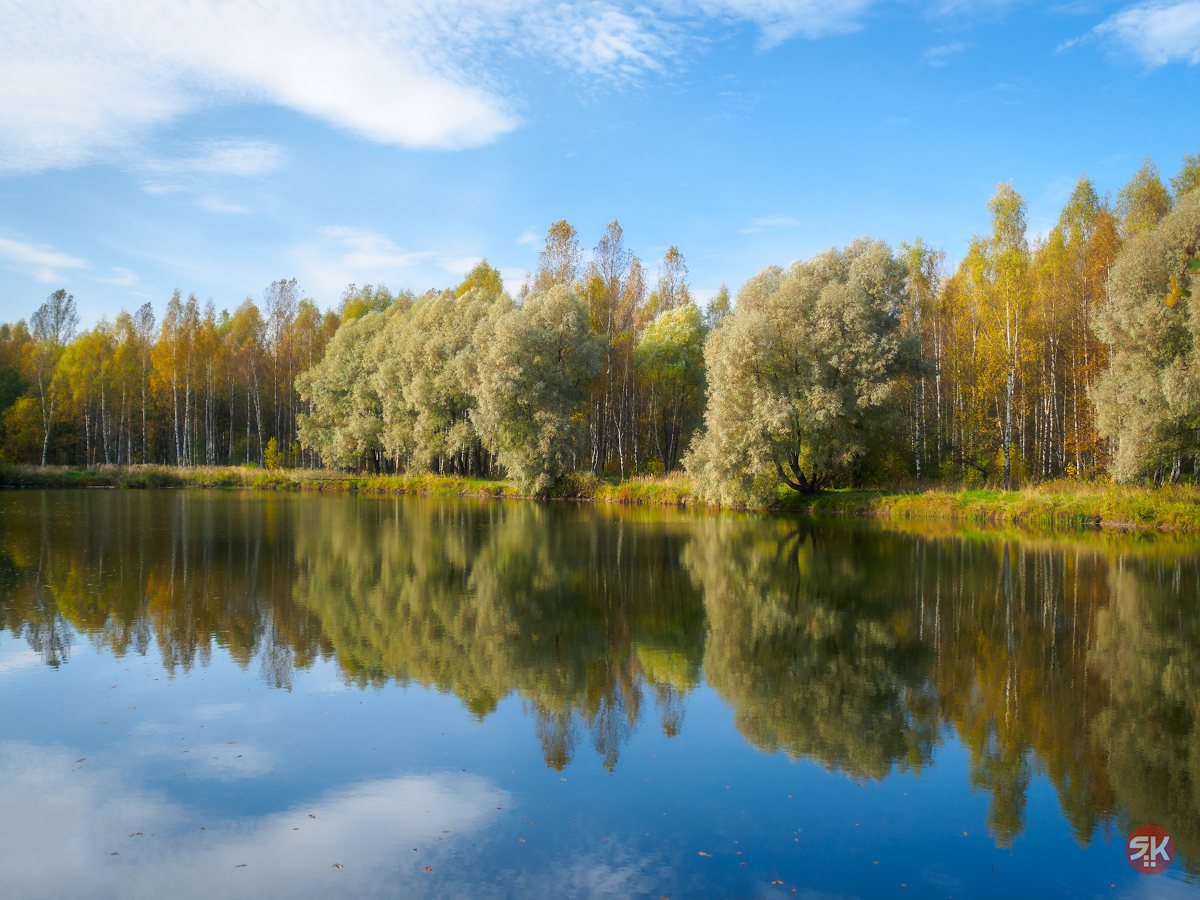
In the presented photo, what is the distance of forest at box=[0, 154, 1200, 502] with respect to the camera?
29.9 m

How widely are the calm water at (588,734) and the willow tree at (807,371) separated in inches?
723

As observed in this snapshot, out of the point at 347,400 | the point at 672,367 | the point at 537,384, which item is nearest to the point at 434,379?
the point at 537,384

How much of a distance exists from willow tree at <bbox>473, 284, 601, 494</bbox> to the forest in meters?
0.14

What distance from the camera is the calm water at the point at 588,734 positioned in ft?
17.6

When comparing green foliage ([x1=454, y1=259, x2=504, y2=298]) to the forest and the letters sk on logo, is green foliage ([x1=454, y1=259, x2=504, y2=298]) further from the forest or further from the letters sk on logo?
the letters sk on logo

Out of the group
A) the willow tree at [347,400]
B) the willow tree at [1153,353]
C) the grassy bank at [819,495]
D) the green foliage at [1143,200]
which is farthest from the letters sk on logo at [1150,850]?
the willow tree at [347,400]

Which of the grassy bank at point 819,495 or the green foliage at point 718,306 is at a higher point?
the green foliage at point 718,306

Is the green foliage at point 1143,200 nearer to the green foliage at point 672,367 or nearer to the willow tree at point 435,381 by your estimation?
the green foliage at point 672,367

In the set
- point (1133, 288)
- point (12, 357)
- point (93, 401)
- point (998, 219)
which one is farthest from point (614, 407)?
point (12, 357)

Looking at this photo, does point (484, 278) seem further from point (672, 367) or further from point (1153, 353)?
point (1153, 353)

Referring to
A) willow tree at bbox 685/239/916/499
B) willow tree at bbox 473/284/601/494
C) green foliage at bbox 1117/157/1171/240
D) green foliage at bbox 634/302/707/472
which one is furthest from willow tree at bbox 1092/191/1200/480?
willow tree at bbox 473/284/601/494

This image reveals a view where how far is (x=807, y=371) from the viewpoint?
3616cm

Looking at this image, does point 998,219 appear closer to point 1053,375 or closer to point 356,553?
point 1053,375

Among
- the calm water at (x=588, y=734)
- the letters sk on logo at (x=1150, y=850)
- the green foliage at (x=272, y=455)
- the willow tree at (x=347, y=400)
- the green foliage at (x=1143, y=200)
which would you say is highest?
the green foliage at (x=1143, y=200)
